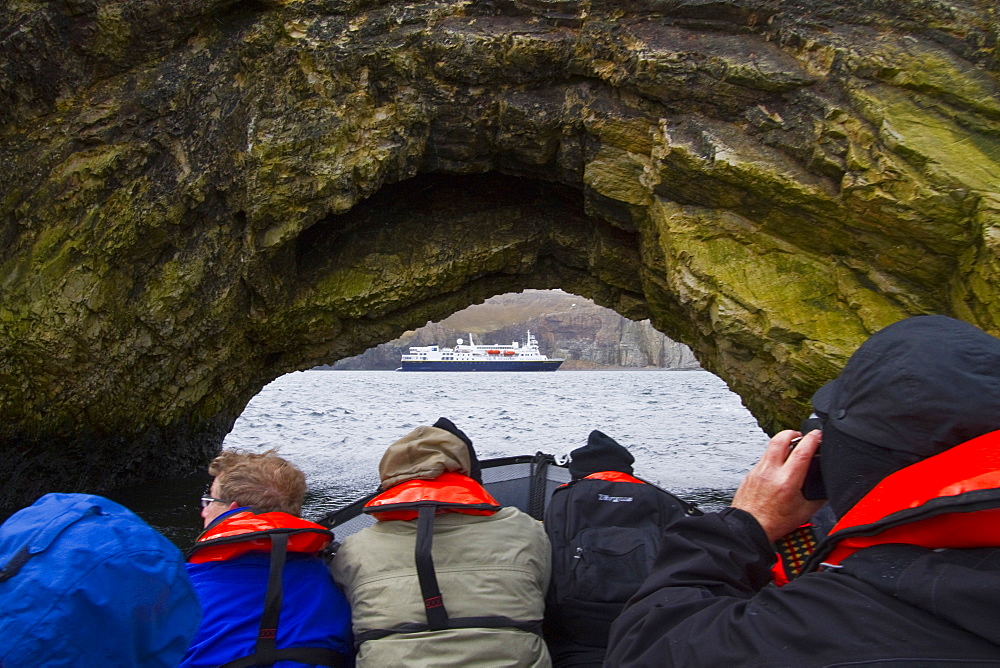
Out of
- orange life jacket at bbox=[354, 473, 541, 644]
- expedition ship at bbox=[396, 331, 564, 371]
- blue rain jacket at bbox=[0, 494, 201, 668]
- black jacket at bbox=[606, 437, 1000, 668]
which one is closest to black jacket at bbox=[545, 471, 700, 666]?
orange life jacket at bbox=[354, 473, 541, 644]

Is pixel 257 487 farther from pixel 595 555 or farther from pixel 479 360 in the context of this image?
pixel 479 360

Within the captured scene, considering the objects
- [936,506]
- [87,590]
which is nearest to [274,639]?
[87,590]

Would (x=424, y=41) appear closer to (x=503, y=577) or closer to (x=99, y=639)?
(x=503, y=577)

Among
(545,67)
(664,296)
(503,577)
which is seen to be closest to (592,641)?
(503,577)

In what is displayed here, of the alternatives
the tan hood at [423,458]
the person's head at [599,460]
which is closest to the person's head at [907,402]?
the tan hood at [423,458]

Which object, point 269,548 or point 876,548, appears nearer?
point 876,548

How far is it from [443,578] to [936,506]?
1682mm

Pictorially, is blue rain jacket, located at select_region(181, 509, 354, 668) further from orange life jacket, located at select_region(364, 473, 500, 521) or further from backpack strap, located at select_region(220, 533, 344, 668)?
orange life jacket, located at select_region(364, 473, 500, 521)

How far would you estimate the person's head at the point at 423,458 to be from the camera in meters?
2.54

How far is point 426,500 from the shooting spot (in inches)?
92.0

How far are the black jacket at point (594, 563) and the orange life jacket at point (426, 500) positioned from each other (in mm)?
642

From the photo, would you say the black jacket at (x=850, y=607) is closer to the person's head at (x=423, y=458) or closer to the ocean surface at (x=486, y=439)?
the person's head at (x=423, y=458)

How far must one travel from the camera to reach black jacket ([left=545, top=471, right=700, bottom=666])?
279 cm

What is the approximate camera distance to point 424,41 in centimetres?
736
